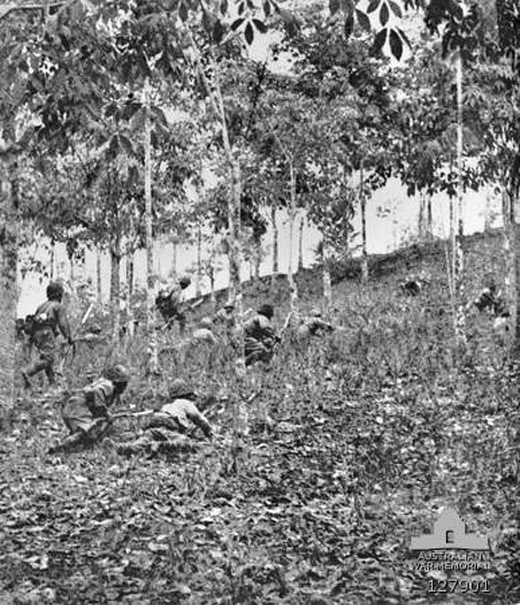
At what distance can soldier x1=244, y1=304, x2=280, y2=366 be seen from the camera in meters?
15.2

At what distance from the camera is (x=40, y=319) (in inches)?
569

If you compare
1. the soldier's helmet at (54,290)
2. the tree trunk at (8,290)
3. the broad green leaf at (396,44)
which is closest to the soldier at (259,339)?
the soldier's helmet at (54,290)

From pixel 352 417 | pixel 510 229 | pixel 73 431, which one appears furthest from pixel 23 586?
pixel 510 229

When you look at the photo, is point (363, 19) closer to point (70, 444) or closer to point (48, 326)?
point (70, 444)

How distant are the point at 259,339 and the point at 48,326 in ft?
13.4

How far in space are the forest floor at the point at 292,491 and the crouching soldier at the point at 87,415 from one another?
18 cm

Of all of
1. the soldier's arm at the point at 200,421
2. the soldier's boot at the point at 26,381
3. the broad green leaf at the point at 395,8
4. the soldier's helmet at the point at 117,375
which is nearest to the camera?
the broad green leaf at the point at 395,8

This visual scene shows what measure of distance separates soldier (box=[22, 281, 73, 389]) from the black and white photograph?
2.0 inches

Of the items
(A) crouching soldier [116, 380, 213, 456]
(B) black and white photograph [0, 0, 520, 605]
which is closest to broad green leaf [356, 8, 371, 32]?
(B) black and white photograph [0, 0, 520, 605]

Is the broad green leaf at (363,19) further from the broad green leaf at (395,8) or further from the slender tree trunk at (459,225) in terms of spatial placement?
the slender tree trunk at (459,225)

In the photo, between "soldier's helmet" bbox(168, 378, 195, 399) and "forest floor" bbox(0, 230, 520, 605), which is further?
"soldier's helmet" bbox(168, 378, 195, 399)

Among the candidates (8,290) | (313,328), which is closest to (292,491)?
(8,290)

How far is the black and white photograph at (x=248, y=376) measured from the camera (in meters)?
6.06

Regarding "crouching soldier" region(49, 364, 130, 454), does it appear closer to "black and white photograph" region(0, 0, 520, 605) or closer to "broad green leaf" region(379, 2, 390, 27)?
"black and white photograph" region(0, 0, 520, 605)
